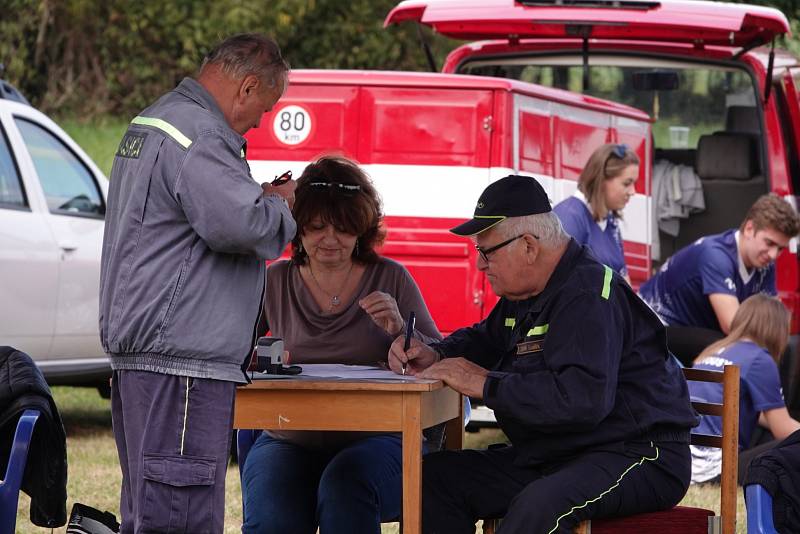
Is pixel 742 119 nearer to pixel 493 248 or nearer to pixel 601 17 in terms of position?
pixel 601 17

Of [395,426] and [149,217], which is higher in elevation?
[149,217]

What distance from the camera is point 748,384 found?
21.6ft

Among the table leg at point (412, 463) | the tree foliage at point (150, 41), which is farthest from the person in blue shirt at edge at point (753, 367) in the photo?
the tree foliage at point (150, 41)

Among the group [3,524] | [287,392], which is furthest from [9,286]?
[287,392]

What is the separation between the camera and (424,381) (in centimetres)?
393

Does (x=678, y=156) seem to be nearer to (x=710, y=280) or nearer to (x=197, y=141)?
(x=710, y=280)

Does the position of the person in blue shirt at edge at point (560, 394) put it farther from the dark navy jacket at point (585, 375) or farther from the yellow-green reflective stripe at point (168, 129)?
the yellow-green reflective stripe at point (168, 129)

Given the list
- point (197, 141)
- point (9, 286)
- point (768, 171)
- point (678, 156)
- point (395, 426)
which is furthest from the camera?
point (678, 156)

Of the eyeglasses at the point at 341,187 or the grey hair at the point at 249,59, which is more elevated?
the grey hair at the point at 249,59

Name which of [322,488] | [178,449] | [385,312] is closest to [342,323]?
[385,312]

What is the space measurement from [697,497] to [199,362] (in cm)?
364

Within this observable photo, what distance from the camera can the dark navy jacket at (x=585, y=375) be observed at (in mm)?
3783

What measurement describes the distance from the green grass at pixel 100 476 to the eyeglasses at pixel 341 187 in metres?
1.83

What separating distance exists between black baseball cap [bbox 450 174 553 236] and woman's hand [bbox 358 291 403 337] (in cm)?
55
